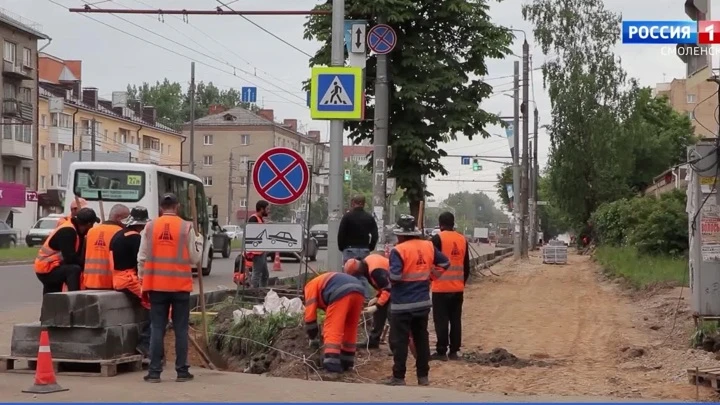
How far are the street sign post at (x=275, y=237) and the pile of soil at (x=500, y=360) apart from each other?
2716 millimetres

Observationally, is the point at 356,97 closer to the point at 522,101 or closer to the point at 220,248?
the point at 220,248

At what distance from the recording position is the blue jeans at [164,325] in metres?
10.6

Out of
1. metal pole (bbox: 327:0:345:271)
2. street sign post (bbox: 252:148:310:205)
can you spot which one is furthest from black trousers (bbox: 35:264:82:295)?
metal pole (bbox: 327:0:345:271)

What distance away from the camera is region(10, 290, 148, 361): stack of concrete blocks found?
36.2 ft

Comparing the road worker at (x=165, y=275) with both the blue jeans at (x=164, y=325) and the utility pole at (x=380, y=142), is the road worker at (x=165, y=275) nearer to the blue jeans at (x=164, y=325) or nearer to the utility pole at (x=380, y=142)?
the blue jeans at (x=164, y=325)

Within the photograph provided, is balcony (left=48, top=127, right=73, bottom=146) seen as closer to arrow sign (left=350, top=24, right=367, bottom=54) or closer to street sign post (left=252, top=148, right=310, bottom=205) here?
arrow sign (left=350, top=24, right=367, bottom=54)

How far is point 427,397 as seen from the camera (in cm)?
1014

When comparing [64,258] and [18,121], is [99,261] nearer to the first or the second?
[64,258]

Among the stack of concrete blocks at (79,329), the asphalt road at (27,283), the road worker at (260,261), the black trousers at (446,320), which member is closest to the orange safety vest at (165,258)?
the stack of concrete blocks at (79,329)

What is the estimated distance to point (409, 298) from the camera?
11.2 m

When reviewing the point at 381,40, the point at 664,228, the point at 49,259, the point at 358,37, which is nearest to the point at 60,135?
the point at 664,228

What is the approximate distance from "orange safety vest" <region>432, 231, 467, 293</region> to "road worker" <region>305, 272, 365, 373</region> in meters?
1.93

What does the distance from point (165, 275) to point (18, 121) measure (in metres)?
57.8

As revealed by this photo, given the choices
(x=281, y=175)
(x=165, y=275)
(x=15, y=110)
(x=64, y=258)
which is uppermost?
(x=15, y=110)
